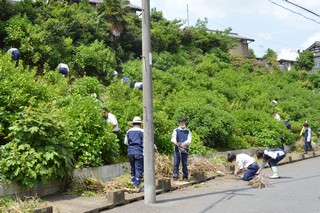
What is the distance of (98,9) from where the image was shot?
77.5 ft

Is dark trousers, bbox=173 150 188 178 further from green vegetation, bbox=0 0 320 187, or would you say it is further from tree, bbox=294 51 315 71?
tree, bbox=294 51 315 71

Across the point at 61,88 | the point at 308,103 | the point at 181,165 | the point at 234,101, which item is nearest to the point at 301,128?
the point at 234,101

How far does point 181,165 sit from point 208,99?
24.1 ft

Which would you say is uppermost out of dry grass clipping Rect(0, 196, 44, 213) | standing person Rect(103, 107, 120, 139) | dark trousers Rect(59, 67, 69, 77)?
dark trousers Rect(59, 67, 69, 77)

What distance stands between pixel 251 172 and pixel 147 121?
4.42 meters

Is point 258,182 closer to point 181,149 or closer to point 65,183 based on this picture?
point 181,149

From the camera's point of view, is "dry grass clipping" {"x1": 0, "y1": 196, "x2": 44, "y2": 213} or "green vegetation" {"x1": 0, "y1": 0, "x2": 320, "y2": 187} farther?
"green vegetation" {"x1": 0, "y1": 0, "x2": 320, "y2": 187}

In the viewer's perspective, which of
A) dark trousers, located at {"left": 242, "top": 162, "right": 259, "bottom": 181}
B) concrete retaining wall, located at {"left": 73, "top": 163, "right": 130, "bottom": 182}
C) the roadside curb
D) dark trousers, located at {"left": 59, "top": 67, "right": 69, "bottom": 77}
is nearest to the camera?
the roadside curb

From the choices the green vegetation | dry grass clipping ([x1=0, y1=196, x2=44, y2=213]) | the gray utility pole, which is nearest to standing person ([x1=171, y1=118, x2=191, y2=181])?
the green vegetation

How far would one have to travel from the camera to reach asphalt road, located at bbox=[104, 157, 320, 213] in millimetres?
7410

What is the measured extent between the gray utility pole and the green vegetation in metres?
1.74

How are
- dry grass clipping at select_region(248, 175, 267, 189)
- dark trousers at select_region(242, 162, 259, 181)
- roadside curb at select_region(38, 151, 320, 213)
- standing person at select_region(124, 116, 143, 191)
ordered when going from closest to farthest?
1. roadside curb at select_region(38, 151, 320, 213)
2. standing person at select_region(124, 116, 143, 191)
3. dry grass clipping at select_region(248, 175, 267, 189)
4. dark trousers at select_region(242, 162, 259, 181)

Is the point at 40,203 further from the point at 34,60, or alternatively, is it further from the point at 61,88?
the point at 34,60

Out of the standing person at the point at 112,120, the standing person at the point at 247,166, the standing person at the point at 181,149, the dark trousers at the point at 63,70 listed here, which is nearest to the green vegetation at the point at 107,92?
the standing person at the point at 112,120
